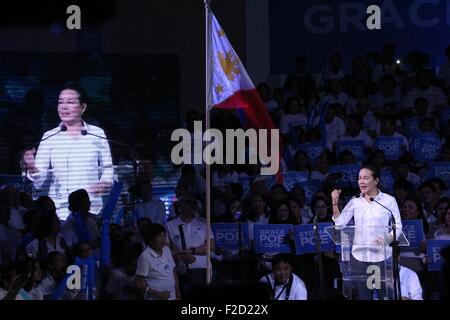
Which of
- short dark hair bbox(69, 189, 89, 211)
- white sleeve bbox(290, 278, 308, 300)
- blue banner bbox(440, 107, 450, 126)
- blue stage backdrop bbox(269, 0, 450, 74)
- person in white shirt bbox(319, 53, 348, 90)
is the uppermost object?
blue stage backdrop bbox(269, 0, 450, 74)

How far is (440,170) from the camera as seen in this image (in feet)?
36.5

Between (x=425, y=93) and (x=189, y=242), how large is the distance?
3602 millimetres

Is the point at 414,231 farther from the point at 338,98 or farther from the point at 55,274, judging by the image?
the point at 338,98

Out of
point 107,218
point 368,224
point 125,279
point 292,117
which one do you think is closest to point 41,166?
point 107,218

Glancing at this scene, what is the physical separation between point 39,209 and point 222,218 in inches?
66.5

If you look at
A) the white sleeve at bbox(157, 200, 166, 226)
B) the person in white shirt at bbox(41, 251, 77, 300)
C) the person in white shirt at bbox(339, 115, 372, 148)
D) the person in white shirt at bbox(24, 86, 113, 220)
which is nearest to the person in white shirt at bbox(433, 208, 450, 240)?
the person in white shirt at bbox(339, 115, 372, 148)

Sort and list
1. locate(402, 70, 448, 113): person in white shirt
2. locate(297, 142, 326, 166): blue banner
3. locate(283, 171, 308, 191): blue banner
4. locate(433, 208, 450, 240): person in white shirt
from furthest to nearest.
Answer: locate(402, 70, 448, 113): person in white shirt → locate(297, 142, 326, 166): blue banner → locate(283, 171, 308, 191): blue banner → locate(433, 208, 450, 240): person in white shirt

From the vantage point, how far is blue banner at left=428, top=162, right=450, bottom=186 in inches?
436

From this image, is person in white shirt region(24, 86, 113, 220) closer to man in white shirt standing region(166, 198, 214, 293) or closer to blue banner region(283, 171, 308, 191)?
man in white shirt standing region(166, 198, 214, 293)

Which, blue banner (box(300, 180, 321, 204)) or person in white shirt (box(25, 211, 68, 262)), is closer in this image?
person in white shirt (box(25, 211, 68, 262))

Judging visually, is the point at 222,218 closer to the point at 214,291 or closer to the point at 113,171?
the point at 113,171

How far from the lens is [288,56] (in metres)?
13.4

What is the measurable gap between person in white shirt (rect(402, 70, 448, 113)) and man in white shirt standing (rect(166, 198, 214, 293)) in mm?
3187

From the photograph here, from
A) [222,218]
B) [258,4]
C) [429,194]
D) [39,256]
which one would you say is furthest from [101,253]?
[258,4]
